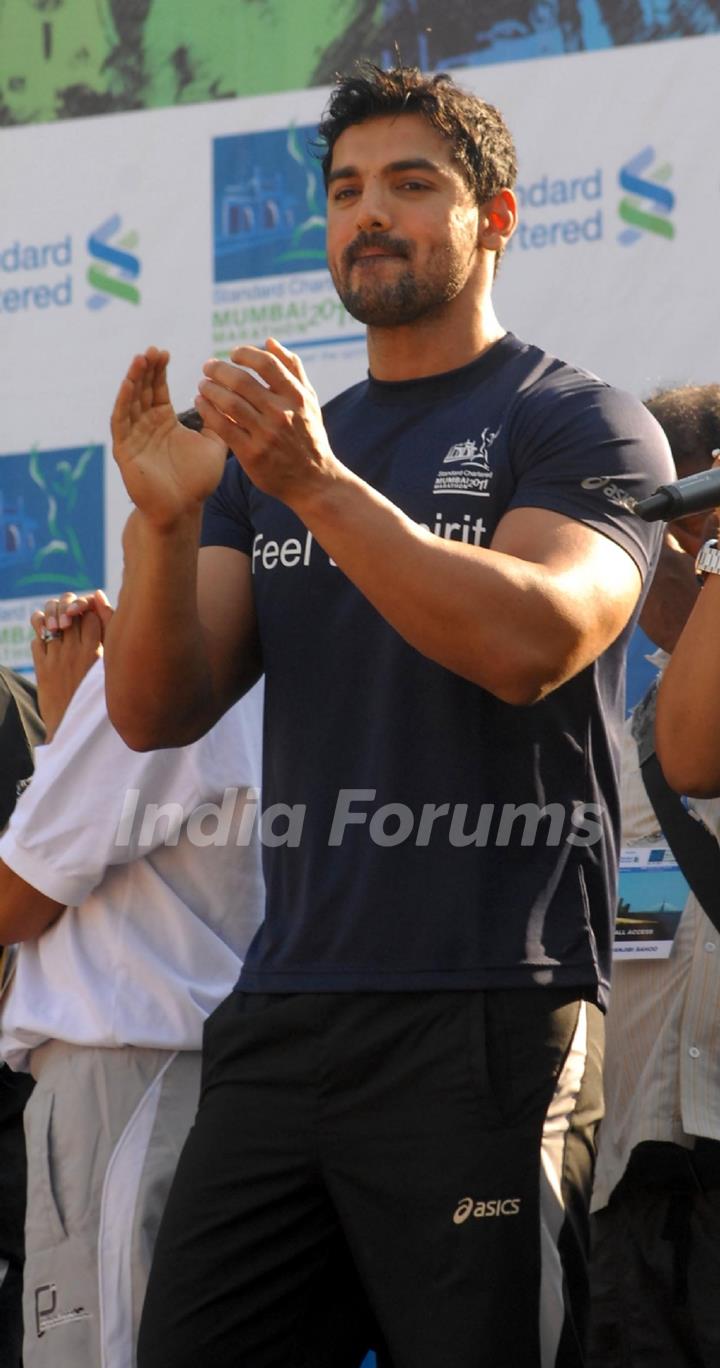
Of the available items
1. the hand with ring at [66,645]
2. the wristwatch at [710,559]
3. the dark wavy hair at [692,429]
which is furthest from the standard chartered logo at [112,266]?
the wristwatch at [710,559]

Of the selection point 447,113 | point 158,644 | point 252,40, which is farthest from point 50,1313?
point 252,40

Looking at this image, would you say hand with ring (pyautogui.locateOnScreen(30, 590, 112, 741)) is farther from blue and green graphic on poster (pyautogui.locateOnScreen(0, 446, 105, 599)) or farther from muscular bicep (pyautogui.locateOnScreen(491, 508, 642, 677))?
blue and green graphic on poster (pyautogui.locateOnScreen(0, 446, 105, 599))

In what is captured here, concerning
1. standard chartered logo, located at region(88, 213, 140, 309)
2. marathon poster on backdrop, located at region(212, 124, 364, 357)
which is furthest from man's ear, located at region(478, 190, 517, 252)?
standard chartered logo, located at region(88, 213, 140, 309)

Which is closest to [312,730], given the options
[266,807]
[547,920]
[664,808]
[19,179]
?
[266,807]

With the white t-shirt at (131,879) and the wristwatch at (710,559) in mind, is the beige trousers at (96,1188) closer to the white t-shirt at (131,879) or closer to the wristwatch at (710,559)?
the white t-shirt at (131,879)

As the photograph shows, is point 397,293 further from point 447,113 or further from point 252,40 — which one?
point 252,40

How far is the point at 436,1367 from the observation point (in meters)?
1.92

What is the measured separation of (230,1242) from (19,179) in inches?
119

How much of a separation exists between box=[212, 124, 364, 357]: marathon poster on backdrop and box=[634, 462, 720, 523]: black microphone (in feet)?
7.21

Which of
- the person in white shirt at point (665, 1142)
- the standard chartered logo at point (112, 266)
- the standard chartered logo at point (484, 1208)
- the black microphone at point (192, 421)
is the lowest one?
the person in white shirt at point (665, 1142)

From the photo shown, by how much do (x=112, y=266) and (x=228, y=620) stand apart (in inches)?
83.9

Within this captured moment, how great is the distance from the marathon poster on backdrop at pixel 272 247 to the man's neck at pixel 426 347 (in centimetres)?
173

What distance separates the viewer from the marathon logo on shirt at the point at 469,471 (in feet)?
7.11

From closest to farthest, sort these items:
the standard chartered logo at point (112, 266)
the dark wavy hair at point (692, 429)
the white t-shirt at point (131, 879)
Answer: the white t-shirt at point (131, 879) < the dark wavy hair at point (692, 429) < the standard chartered logo at point (112, 266)
